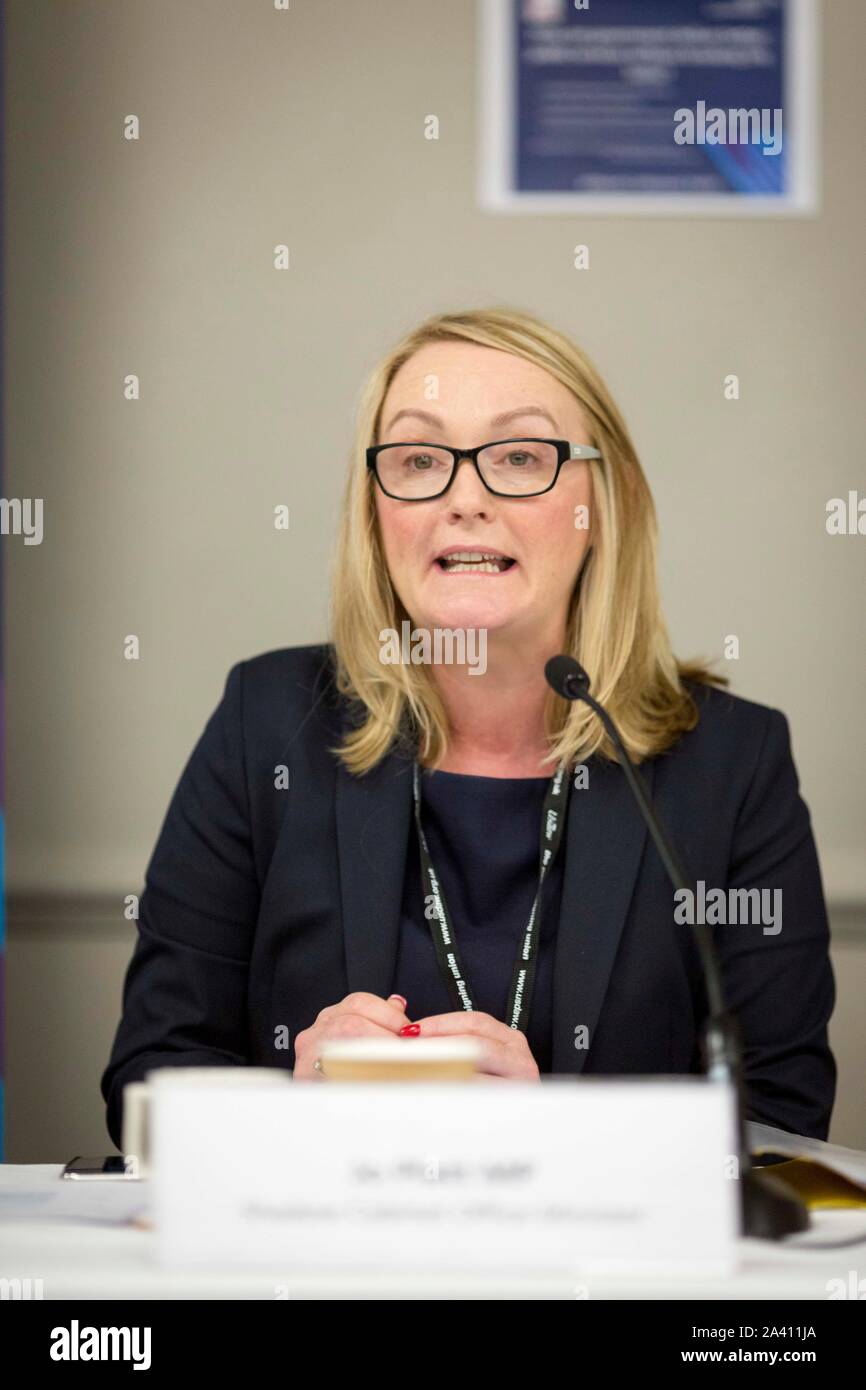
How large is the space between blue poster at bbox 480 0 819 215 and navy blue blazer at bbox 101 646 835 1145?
1089 mm

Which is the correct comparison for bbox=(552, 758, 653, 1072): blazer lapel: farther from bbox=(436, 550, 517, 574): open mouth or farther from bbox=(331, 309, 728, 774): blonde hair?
bbox=(436, 550, 517, 574): open mouth

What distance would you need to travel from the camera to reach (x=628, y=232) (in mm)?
2523

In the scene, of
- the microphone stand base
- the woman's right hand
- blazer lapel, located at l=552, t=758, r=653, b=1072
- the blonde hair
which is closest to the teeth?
the blonde hair

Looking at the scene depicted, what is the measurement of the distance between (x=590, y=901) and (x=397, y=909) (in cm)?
23

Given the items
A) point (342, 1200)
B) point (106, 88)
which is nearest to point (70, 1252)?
point (342, 1200)

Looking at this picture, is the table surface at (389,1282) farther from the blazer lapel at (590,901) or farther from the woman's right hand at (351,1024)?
the blazer lapel at (590,901)

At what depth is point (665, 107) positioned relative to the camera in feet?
8.21

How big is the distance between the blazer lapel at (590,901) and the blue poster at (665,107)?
48.6 inches

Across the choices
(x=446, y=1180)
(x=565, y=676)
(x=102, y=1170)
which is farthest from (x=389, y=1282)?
(x=565, y=676)

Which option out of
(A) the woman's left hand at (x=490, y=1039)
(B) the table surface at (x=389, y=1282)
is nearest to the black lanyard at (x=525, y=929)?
(A) the woman's left hand at (x=490, y=1039)

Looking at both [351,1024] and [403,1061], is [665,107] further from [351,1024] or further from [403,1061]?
[403,1061]
